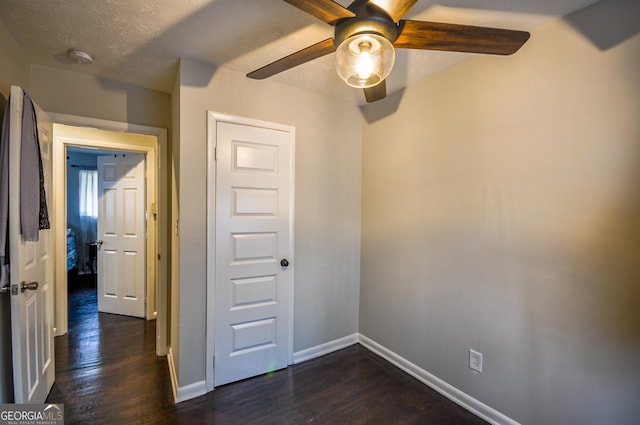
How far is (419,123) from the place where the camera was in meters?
2.34

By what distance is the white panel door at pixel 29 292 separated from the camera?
1.46 metres

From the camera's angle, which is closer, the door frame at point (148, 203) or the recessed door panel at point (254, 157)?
the recessed door panel at point (254, 157)

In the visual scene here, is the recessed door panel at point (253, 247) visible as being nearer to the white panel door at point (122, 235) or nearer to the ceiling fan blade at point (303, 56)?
the ceiling fan blade at point (303, 56)

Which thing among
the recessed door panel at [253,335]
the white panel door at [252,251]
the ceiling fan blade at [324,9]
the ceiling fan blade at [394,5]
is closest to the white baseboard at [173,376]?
the white panel door at [252,251]

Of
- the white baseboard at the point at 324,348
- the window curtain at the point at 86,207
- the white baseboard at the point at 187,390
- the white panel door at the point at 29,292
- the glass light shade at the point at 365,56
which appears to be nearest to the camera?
the glass light shade at the point at 365,56

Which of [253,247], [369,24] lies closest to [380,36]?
[369,24]

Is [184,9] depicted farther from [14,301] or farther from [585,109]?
[585,109]

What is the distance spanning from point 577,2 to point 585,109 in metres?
0.54

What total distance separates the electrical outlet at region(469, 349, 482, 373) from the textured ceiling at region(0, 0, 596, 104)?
1934 mm

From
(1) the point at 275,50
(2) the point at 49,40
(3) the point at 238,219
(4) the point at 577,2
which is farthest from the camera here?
(3) the point at 238,219

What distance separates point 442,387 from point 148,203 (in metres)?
3.53

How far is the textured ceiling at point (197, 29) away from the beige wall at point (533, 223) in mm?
254

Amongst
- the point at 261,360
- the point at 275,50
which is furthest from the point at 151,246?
the point at 275,50

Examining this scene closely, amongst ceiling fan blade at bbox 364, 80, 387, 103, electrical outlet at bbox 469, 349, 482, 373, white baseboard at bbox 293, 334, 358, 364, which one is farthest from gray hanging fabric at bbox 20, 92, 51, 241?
electrical outlet at bbox 469, 349, 482, 373
